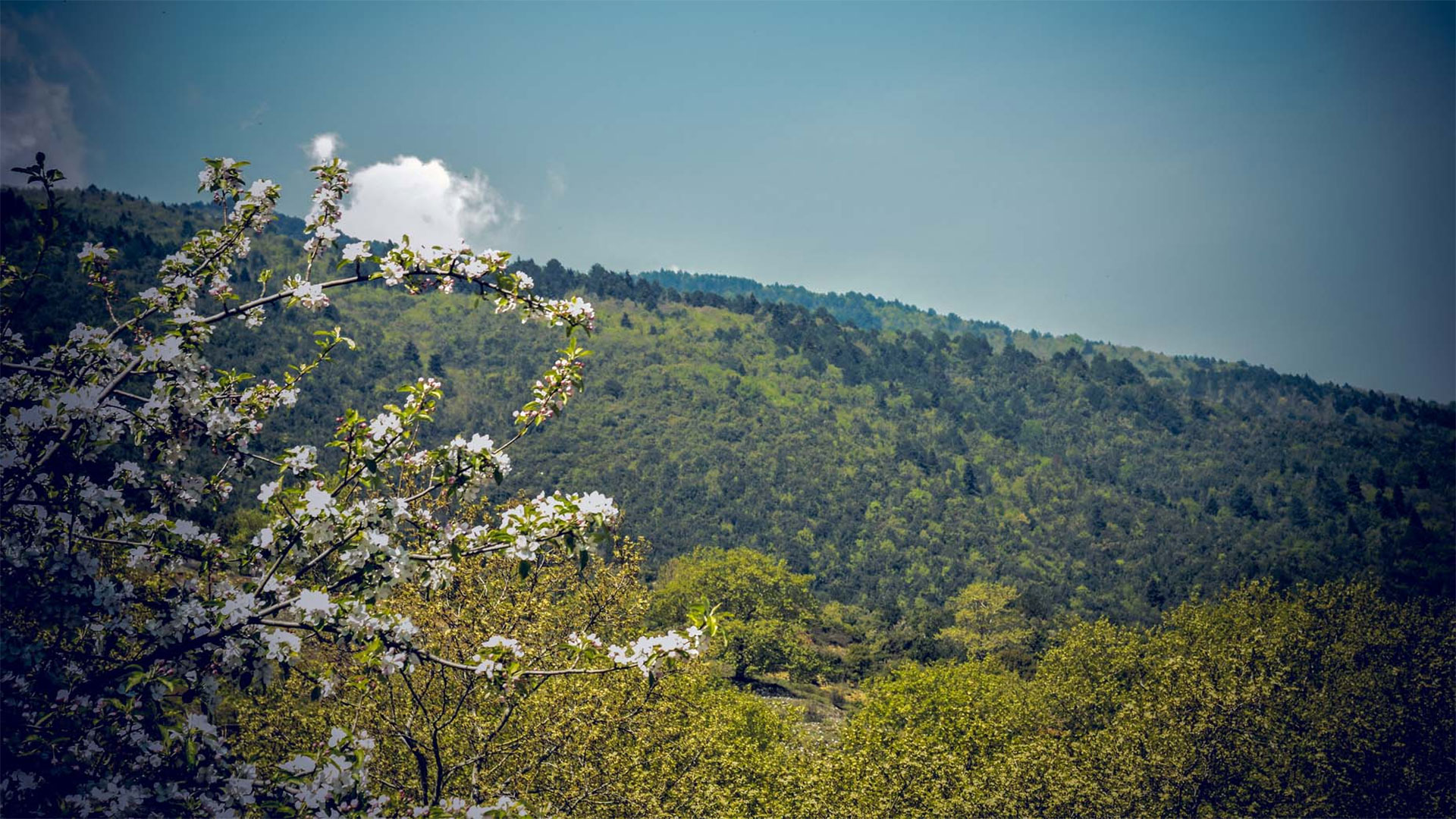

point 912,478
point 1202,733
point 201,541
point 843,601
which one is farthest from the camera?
point 912,478

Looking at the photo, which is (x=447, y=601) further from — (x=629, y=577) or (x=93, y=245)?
(x=93, y=245)

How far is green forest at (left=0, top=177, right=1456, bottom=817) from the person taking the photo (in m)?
12.3

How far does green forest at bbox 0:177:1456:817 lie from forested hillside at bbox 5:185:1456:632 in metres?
0.84

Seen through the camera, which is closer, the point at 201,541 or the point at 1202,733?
the point at 201,541

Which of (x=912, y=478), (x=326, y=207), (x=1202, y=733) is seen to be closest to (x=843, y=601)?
(x=912, y=478)

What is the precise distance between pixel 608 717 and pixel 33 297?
11.0 metres

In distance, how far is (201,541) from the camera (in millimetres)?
5266

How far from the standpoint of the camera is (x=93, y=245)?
540cm

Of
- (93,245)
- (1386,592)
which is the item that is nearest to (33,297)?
(93,245)

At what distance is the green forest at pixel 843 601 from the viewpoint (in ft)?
40.2

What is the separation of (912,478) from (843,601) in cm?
5516

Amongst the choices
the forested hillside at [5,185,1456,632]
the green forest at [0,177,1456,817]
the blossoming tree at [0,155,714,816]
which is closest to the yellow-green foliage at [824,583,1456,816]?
the green forest at [0,177,1456,817]

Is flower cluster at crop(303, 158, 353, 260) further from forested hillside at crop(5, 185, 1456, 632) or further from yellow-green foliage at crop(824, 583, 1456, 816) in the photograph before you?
forested hillside at crop(5, 185, 1456, 632)

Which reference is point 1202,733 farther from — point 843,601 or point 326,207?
point 843,601
